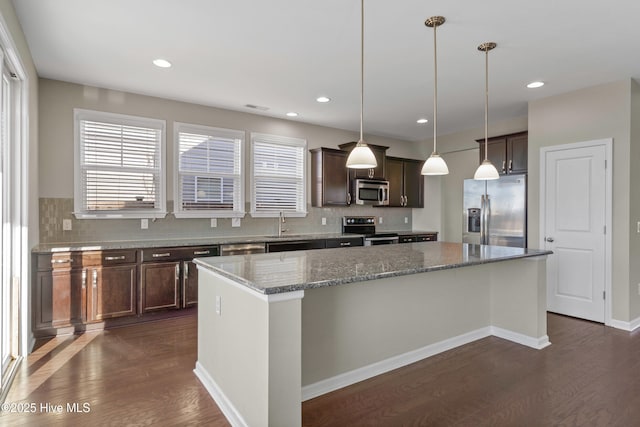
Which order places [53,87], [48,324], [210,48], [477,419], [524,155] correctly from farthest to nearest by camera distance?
[524,155]
[53,87]
[48,324]
[210,48]
[477,419]

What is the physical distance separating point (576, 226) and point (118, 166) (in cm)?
541

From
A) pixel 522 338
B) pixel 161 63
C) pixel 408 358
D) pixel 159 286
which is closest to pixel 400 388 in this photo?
pixel 408 358

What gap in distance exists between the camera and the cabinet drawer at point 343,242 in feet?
17.0

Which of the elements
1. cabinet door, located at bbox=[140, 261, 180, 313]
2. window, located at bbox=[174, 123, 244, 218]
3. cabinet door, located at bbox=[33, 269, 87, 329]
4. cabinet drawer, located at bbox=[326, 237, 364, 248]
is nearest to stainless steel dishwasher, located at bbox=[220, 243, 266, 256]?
cabinet door, located at bbox=[140, 261, 180, 313]

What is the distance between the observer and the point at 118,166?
4.21 meters

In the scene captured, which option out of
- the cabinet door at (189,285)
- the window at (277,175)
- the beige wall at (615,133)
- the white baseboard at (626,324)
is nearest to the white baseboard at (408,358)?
the white baseboard at (626,324)

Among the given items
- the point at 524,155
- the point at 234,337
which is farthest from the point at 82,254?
the point at 524,155

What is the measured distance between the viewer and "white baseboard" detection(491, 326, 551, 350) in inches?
127

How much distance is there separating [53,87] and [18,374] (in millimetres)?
2929

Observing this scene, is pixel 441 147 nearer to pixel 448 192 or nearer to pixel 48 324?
pixel 448 192

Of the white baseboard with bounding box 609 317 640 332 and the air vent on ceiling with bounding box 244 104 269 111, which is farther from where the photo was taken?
the air vent on ceiling with bounding box 244 104 269 111

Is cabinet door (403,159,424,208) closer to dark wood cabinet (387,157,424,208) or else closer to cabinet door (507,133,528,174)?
dark wood cabinet (387,157,424,208)

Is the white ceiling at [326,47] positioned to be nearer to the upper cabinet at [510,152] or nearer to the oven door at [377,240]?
the upper cabinet at [510,152]

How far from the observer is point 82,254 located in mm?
3535
